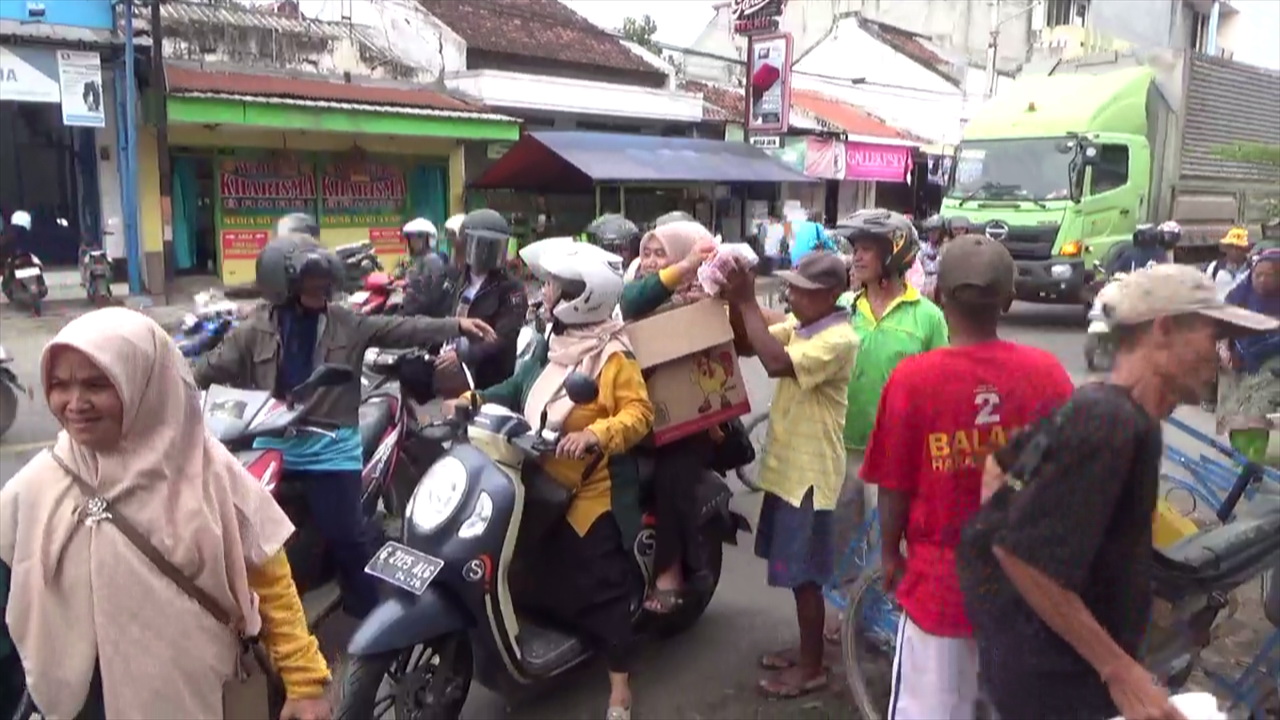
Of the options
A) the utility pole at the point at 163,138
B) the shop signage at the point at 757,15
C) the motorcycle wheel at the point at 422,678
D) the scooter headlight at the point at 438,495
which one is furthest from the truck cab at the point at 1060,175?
the motorcycle wheel at the point at 422,678

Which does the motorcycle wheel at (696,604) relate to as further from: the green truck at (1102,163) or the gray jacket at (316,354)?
the green truck at (1102,163)

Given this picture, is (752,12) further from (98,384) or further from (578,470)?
(98,384)

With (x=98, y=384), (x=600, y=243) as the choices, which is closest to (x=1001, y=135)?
(x=600, y=243)

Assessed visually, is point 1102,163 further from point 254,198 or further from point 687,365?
point 254,198

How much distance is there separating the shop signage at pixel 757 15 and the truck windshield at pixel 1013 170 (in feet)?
21.6

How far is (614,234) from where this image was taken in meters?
5.16

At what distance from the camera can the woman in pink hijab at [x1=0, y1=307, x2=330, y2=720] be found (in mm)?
1785

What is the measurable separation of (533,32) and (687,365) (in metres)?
19.2

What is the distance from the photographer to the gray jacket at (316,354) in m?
3.63

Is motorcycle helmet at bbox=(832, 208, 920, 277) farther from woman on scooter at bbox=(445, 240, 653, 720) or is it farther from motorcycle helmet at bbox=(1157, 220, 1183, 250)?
motorcycle helmet at bbox=(1157, 220, 1183, 250)

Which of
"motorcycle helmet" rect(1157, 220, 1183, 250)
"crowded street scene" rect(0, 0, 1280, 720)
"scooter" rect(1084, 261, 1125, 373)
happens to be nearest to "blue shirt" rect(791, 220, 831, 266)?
"crowded street scene" rect(0, 0, 1280, 720)

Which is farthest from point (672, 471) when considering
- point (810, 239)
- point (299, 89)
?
point (299, 89)

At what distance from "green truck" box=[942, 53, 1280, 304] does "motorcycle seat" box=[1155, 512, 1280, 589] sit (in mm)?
10145

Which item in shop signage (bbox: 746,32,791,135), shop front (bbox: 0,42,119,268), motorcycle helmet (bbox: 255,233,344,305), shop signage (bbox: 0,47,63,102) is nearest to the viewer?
motorcycle helmet (bbox: 255,233,344,305)
